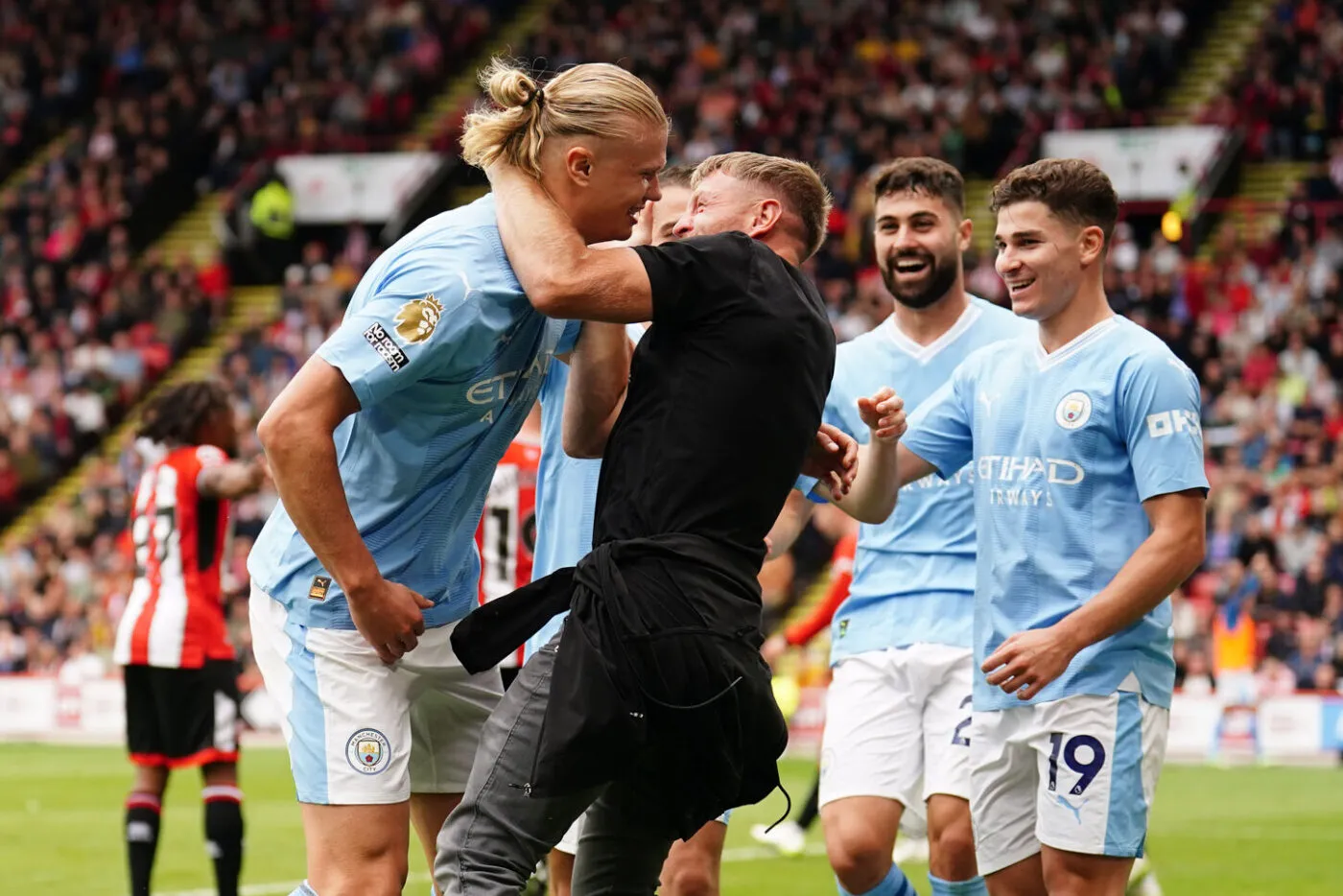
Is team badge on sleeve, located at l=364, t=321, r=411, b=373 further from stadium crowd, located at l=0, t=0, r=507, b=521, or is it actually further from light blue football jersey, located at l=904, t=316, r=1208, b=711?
stadium crowd, located at l=0, t=0, r=507, b=521

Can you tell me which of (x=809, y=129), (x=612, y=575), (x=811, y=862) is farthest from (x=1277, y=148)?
(x=612, y=575)

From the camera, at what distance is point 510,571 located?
25.7 feet

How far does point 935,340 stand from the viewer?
7004 mm

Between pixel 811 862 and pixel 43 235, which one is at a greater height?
pixel 43 235

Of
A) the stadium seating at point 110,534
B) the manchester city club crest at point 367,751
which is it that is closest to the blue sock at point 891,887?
the manchester city club crest at point 367,751

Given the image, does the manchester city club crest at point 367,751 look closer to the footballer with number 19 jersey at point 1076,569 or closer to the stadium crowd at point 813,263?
the footballer with number 19 jersey at point 1076,569

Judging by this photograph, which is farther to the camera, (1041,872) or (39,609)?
(39,609)

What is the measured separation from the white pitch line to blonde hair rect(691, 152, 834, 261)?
14.9ft

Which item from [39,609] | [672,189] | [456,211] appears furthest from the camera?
[39,609]

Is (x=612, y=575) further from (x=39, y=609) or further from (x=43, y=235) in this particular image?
(x=43, y=235)

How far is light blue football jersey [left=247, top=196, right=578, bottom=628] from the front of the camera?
4.35 m

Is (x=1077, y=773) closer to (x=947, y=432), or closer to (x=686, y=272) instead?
(x=947, y=432)

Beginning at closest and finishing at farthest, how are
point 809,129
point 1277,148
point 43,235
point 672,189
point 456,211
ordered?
point 456,211
point 672,189
point 1277,148
point 809,129
point 43,235

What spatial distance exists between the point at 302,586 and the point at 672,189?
7.13 feet
